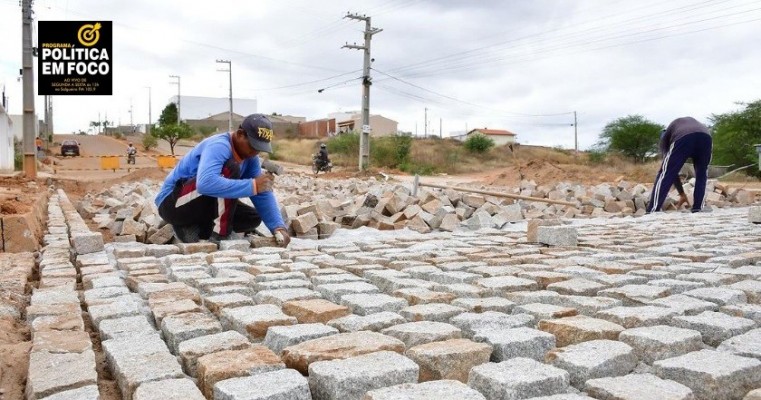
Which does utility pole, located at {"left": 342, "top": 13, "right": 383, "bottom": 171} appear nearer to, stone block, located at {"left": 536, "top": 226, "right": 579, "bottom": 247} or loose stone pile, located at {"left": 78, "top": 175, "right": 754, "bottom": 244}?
loose stone pile, located at {"left": 78, "top": 175, "right": 754, "bottom": 244}

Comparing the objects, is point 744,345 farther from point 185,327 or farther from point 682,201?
point 682,201

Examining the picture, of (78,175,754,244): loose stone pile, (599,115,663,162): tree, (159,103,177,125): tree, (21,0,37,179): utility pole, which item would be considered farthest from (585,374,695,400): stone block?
(159,103,177,125): tree

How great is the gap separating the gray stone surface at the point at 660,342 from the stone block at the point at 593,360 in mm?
77

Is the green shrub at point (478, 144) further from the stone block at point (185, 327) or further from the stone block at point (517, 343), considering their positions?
the stone block at point (517, 343)

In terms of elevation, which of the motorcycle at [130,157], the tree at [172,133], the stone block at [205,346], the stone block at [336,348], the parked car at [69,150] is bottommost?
the stone block at [205,346]

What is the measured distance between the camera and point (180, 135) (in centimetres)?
4347

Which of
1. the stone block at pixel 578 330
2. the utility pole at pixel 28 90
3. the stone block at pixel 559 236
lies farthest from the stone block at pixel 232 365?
the utility pole at pixel 28 90

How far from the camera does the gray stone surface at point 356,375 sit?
65.4 inches

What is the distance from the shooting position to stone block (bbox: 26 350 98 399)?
173cm

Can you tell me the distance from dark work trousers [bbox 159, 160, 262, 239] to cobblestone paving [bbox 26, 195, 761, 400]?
56 cm

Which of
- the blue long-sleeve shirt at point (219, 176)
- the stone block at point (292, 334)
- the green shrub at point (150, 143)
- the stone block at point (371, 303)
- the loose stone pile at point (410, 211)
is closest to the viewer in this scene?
the stone block at point (292, 334)

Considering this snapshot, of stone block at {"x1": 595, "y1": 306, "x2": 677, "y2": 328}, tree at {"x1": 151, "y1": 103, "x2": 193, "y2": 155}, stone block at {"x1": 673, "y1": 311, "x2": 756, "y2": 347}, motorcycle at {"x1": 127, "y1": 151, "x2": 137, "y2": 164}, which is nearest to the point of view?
stone block at {"x1": 673, "y1": 311, "x2": 756, "y2": 347}

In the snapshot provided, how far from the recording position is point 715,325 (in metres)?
2.26

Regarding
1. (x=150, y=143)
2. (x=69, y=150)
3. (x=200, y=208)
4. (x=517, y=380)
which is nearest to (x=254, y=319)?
(x=517, y=380)
